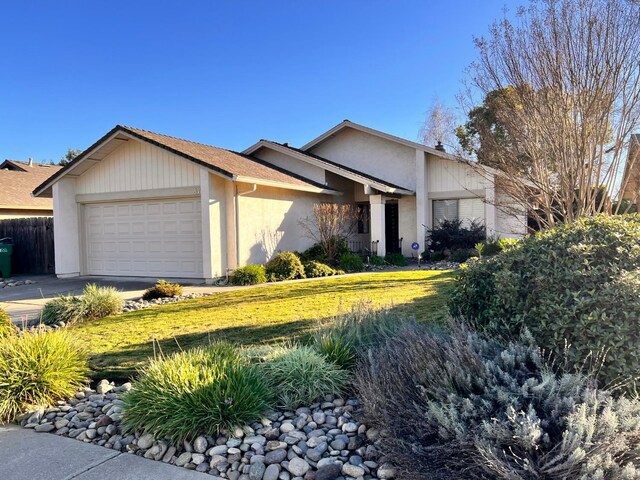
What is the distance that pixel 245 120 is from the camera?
23594 mm

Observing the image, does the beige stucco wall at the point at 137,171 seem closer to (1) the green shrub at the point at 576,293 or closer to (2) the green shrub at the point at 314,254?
(2) the green shrub at the point at 314,254

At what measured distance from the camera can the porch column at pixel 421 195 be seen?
18.7 m

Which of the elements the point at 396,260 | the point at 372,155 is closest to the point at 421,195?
the point at 372,155

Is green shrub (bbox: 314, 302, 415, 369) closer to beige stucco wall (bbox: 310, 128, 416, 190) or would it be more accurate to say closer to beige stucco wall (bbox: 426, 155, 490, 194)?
beige stucco wall (bbox: 426, 155, 490, 194)

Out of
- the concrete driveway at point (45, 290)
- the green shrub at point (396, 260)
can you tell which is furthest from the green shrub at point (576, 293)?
the green shrub at point (396, 260)

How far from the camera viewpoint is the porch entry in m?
20.3

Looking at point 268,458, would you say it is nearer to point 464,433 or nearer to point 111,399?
point 464,433

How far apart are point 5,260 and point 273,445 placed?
17585mm

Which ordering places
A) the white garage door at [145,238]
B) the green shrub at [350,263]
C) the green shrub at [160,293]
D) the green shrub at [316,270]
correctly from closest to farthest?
the green shrub at [160,293]
the white garage door at [145,238]
the green shrub at [316,270]
the green shrub at [350,263]

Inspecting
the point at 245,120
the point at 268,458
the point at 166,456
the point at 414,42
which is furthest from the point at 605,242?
the point at 245,120

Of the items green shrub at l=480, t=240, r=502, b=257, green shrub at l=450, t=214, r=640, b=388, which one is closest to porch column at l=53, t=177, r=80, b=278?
green shrub at l=480, t=240, r=502, b=257

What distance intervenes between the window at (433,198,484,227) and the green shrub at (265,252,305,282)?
25.3ft

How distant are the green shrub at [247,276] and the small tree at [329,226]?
3363mm

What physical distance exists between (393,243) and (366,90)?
7.19m
